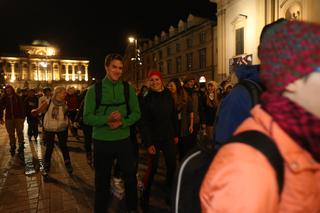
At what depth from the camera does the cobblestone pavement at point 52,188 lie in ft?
15.8

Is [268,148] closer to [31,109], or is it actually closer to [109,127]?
[109,127]

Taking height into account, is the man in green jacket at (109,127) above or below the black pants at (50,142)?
above

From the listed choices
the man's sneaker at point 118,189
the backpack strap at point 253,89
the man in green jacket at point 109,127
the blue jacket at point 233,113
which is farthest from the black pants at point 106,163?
the backpack strap at point 253,89

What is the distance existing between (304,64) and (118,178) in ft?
15.5

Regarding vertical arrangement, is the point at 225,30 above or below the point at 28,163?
above

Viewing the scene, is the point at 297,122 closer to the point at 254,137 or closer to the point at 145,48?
the point at 254,137

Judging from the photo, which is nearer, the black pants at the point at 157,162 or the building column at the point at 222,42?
the black pants at the point at 157,162

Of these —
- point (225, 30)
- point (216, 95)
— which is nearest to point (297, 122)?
point (216, 95)

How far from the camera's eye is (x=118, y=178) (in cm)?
541

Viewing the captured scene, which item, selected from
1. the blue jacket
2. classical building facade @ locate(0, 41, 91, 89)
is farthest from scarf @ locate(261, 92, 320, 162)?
classical building facade @ locate(0, 41, 91, 89)

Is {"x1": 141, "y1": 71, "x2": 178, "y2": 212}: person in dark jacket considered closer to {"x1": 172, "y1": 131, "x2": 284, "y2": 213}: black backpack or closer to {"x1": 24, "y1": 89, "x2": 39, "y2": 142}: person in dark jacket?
{"x1": 172, "y1": 131, "x2": 284, "y2": 213}: black backpack

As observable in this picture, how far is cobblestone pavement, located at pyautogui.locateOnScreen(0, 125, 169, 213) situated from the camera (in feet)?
15.8

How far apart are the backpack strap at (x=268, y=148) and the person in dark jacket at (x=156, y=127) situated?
10.9 ft

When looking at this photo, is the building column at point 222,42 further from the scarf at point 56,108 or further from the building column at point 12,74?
the building column at point 12,74
